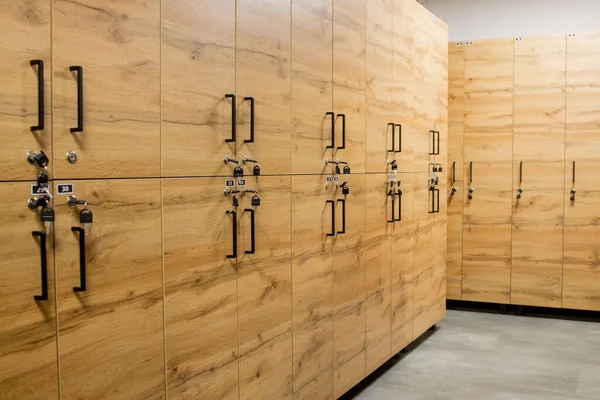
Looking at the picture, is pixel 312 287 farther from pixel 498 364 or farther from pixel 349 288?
pixel 498 364

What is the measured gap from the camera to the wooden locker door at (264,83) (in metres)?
2.87

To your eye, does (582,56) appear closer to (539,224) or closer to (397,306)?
(539,224)

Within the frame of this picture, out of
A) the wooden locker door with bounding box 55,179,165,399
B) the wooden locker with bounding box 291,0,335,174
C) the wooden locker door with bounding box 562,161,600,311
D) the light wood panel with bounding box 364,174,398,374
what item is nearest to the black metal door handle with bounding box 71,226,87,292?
the wooden locker door with bounding box 55,179,165,399

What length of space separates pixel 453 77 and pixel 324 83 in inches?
136

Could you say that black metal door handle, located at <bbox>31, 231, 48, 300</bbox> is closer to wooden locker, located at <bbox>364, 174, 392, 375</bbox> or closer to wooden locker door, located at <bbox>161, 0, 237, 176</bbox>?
wooden locker door, located at <bbox>161, 0, 237, 176</bbox>

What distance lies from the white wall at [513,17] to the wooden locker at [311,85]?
13.6ft

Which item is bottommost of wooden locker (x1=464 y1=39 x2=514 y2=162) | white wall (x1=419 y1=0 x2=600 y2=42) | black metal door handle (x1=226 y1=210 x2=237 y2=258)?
black metal door handle (x1=226 y1=210 x2=237 y2=258)

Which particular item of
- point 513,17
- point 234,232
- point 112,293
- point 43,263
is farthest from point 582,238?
point 43,263

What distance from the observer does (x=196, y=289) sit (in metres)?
2.63

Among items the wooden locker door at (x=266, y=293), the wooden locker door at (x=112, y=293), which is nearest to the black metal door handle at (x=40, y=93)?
the wooden locker door at (x=112, y=293)

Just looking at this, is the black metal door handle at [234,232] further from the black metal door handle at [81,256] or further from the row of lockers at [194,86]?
the black metal door handle at [81,256]

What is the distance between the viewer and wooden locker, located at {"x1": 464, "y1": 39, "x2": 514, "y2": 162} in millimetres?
6512

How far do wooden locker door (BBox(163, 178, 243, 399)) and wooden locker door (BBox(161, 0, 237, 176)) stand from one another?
103 mm

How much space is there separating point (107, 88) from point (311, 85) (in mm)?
1508
